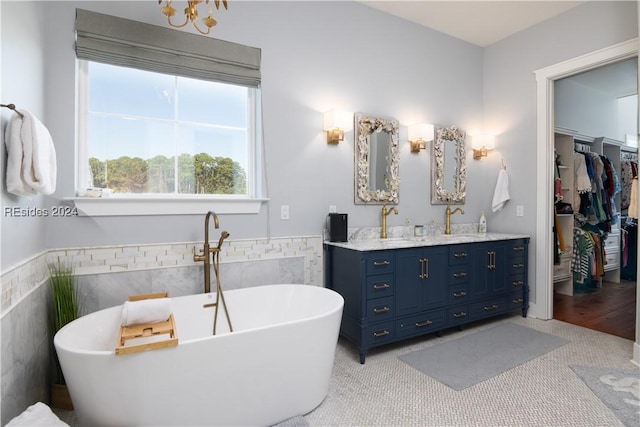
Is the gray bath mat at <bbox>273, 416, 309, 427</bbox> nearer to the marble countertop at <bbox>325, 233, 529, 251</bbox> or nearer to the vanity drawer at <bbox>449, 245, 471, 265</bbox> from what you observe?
the marble countertop at <bbox>325, 233, 529, 251</bbox>

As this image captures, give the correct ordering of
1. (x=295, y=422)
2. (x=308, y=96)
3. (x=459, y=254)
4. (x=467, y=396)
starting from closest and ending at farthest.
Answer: (x=295, y=422) → (x=467, y=396) → (x=308, y=96) → (x=459, y=254)

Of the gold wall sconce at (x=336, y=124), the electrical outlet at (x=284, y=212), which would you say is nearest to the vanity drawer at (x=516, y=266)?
the gold wall sconce at (x=336, y=124)

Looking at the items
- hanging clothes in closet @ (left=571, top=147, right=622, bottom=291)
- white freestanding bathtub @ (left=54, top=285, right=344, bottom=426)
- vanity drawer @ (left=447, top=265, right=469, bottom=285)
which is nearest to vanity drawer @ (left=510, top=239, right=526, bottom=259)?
vanity drawer @ (left=447, top=265, right=469, bottom=285)

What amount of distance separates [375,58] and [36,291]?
3111mm

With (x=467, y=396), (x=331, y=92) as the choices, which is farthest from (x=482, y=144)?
(x=467, y=396)

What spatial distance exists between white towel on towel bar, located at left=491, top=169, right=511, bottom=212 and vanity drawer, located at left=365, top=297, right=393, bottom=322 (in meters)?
1.96

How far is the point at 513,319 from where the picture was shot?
11.3 feet

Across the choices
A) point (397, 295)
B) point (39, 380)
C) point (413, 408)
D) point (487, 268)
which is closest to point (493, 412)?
point (413, 408)

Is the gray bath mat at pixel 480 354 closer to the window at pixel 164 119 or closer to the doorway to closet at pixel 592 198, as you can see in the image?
the doorway to closet at pixel 592 198

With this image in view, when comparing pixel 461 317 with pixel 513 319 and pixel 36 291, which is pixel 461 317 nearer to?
pixel 513 319

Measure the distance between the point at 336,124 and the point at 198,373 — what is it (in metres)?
2.06

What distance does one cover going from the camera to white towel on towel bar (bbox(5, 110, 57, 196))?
1496mm

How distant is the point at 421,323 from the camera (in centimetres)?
278

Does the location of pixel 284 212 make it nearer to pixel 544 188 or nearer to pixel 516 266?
pixel 516 266
